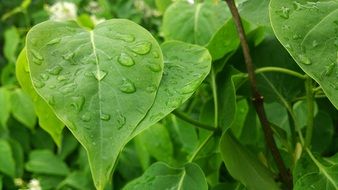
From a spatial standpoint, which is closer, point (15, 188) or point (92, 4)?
point (15, 188)

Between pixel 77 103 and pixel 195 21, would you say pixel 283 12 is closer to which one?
pixel 77 103

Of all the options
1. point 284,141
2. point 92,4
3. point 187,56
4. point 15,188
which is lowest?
point 15,188

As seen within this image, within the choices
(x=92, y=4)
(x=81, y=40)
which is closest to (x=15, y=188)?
(x=92, y=4)

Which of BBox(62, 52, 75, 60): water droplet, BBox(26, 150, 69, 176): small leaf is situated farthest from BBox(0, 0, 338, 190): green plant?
BBox(26, 150, 69, 176): small leaf

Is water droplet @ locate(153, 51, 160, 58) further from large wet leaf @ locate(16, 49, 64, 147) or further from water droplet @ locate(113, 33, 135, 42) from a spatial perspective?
large wet leaf @ locate(16, 49, 64, 147)

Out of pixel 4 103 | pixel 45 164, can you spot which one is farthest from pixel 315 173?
pixel 45 164

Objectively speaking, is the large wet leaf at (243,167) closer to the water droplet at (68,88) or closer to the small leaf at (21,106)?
the water droplet at (68,88)

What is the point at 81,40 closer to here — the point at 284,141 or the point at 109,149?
the point at 109,149
